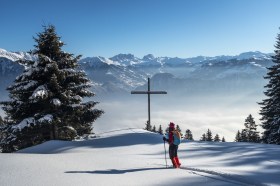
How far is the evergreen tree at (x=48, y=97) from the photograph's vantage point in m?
23.5

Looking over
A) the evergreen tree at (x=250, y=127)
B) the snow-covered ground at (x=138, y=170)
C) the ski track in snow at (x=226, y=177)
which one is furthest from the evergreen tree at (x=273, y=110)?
the evergreen tree at (x=250, y=127)

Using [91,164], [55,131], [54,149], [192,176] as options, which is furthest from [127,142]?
[192,176]

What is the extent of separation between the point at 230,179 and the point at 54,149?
11.8 m

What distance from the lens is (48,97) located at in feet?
77.9

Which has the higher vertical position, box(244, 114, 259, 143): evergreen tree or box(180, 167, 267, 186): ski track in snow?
box(244, 114, 259, 143): evergreen tree

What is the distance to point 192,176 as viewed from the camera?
10.9m

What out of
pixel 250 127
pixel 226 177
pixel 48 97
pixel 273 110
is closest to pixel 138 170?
pixel 226 177

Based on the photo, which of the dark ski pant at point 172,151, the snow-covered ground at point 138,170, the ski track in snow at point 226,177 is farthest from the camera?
the dark ski pant at point 172,151

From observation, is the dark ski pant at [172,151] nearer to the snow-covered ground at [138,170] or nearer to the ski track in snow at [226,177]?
the snow-covered ground at [138,170]

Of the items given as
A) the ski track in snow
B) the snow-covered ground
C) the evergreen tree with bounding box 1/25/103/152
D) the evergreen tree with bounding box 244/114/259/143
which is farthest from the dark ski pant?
the evergreen tree with bounding box 244/114/259/143

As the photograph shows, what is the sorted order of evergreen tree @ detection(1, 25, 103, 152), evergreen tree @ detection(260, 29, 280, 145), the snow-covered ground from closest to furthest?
the snow-covered ground < evergreen tree @ detection(1, 25, 103, 152) < evergreen tree @ detection(260, 29, 280, 145)

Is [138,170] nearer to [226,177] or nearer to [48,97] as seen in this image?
[226,177]

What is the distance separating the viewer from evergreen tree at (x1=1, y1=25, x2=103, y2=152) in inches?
923

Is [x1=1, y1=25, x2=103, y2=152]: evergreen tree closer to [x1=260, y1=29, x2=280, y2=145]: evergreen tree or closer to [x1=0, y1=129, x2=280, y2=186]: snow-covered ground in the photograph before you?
Result: [x1=0, y1=129, x2=280, y2=186]: snow-covered ground
